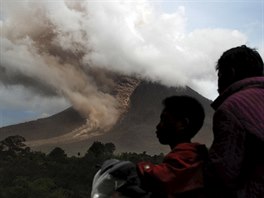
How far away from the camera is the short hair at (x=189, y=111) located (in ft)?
8.23

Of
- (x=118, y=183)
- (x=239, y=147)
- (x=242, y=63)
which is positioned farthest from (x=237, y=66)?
(x=118, y=183)

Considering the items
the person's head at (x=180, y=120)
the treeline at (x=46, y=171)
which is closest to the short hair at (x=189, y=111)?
the person's head at (x=180, y=120)

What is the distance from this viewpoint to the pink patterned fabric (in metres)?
2.21

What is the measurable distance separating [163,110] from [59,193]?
59.6 m

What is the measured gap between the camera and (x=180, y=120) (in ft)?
8.25

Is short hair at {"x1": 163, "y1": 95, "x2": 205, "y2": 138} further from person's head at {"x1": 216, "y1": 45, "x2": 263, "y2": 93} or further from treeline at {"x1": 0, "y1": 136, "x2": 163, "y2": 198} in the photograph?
treeline at {"x1": 0, "y1": 136, "x2": 163, "y2": 198}

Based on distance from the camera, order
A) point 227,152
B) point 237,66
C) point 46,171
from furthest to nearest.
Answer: point 46,171, point 237,66, point 227,152

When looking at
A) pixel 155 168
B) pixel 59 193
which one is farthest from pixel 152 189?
pixel 59 193

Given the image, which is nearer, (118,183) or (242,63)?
(118,183)

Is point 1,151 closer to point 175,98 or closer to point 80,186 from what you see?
point 80,186

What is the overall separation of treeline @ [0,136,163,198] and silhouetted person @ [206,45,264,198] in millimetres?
42139

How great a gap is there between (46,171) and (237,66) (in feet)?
273

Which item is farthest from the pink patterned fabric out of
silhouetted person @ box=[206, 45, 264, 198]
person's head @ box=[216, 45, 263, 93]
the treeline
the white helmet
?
the treeline

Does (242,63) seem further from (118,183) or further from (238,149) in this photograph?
(118,183)
